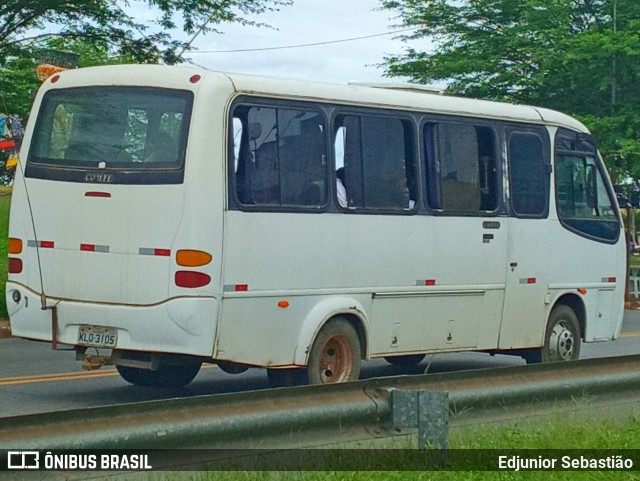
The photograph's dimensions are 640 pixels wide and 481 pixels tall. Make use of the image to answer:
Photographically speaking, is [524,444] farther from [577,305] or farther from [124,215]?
[577,305]

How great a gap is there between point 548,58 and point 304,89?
19718 millimetres

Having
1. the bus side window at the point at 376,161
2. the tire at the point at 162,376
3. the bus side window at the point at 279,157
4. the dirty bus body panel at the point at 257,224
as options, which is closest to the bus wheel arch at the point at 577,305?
the dirty bus body panel at the point at 257,224

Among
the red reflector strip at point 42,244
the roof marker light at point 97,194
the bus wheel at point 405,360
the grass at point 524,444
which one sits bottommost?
the bus wheel at point 405,360

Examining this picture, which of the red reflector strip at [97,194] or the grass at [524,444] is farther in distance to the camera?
the red reflector strip at [97,194]

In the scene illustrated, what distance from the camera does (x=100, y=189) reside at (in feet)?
37.5

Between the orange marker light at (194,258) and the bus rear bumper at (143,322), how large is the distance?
0.26m

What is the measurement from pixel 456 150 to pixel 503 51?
20.0m

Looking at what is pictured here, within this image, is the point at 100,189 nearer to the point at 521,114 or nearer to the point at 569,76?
the point at 521,114

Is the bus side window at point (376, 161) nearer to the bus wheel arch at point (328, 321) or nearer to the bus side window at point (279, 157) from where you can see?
the bus side window at point (279, 157)

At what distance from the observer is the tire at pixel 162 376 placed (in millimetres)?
12859

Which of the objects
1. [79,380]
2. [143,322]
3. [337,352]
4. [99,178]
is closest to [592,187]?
A: [337,352]

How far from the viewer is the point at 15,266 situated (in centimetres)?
1192

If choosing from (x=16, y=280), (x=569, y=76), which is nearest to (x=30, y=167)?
(x=16, y=280)

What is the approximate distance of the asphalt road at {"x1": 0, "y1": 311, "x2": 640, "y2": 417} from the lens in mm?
11617
